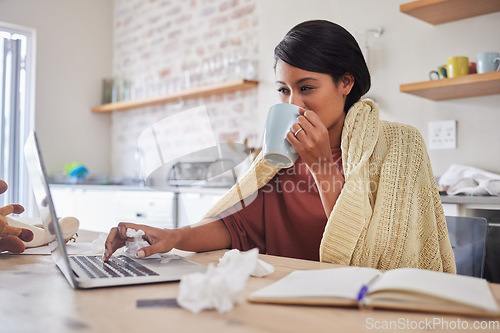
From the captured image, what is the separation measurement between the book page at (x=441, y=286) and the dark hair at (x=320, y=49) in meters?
0.71

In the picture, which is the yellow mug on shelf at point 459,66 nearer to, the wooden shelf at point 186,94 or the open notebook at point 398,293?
the wooden shelf at point 186,94

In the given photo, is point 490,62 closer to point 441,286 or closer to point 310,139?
point 310,139

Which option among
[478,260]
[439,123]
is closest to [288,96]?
[478,260]

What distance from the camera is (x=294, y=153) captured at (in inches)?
37.2

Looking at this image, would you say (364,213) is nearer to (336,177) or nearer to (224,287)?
(336,177)

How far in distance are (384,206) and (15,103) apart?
3.81 m

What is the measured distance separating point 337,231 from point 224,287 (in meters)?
0.48

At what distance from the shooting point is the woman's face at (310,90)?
3.93 feet

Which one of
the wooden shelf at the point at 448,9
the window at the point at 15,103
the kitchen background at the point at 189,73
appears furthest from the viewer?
the window at the point at 15,103

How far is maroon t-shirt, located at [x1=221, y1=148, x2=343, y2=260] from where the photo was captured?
1.24m

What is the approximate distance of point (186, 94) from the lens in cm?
353

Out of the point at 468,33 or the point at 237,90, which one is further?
the point at 237,90

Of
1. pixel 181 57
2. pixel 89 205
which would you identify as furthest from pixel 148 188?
pixel 181 57

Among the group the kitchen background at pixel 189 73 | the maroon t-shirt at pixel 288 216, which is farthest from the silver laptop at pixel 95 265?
the kitchen background at pixel 189 73
